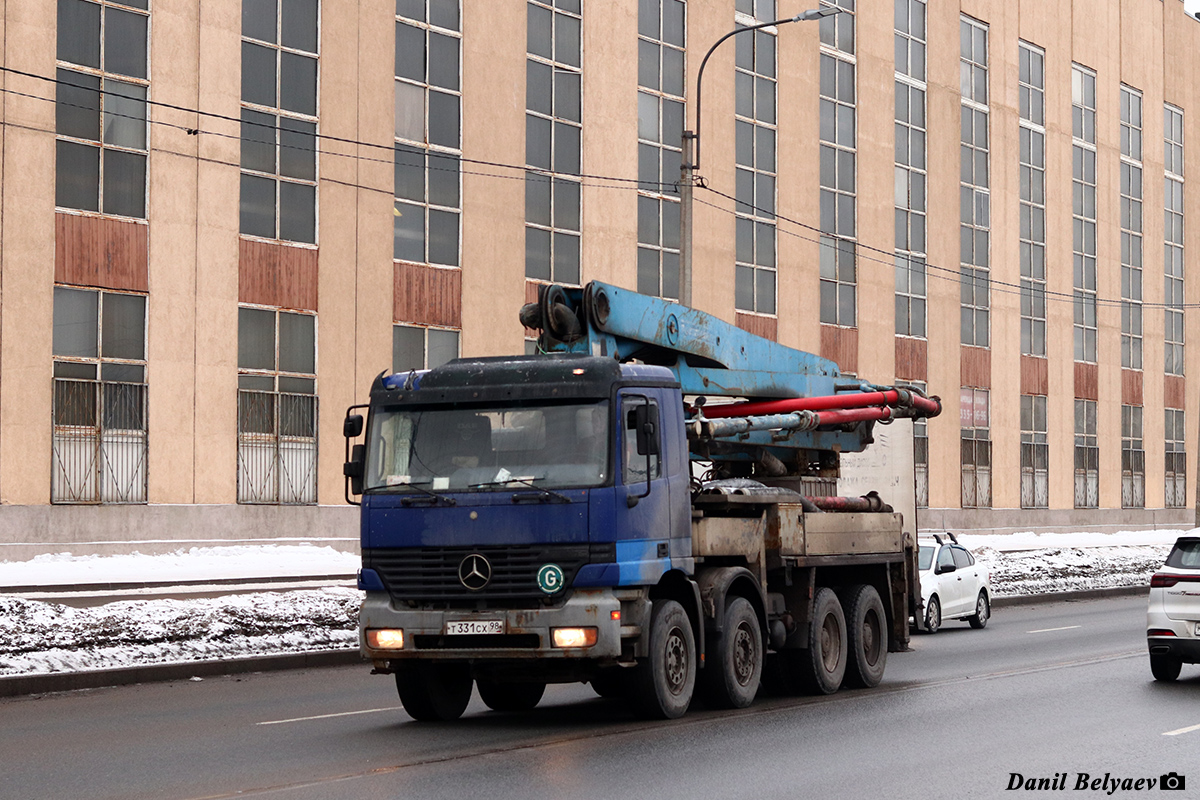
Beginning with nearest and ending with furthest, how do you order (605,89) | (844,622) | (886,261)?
(844,622) < (605,89) < (886,261)

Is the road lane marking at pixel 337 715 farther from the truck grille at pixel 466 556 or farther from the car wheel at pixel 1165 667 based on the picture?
the car wheel at pixel 1165 667

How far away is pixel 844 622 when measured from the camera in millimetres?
16156

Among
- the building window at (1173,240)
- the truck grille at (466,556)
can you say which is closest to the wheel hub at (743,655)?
the truck grille at (466,556)

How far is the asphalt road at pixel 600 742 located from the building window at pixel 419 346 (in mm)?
20457

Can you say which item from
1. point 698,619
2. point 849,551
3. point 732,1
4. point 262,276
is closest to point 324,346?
point 262,276

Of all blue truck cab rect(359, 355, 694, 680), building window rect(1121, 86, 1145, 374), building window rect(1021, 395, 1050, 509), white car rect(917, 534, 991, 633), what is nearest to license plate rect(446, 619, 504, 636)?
blue truck cab rect(359, 355, 694, 680)

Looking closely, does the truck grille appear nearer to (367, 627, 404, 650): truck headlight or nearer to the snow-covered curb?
(367, 627, 404, 650): truck headlight

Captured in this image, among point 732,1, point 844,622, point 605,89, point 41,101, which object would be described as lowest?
point 844,622

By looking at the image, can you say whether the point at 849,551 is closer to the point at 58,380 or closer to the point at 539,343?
the point at 539,343

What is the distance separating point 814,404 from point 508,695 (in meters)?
4.82

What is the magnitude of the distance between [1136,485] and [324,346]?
1620 inches

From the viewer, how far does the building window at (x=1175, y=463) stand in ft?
225

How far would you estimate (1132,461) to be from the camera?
66062 mm

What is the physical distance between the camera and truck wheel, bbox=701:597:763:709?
44.9 ft
